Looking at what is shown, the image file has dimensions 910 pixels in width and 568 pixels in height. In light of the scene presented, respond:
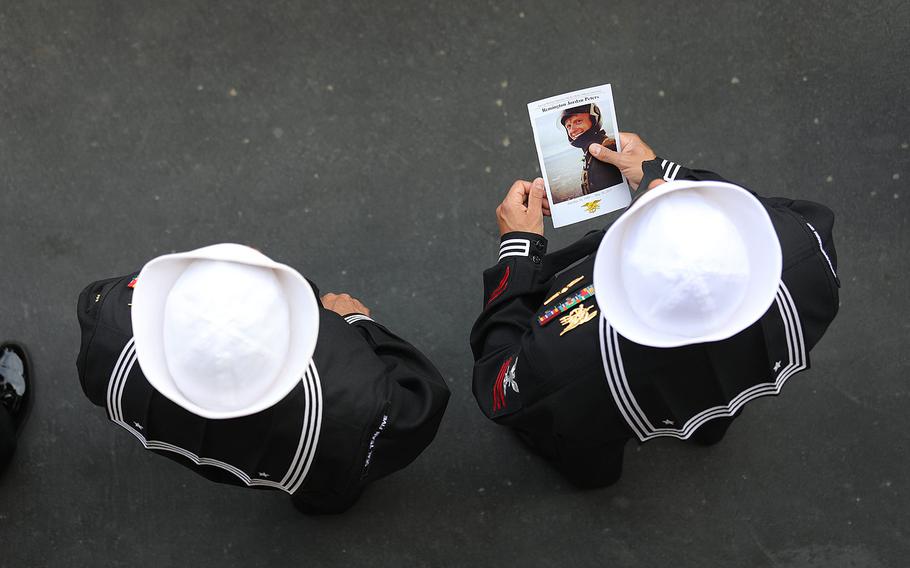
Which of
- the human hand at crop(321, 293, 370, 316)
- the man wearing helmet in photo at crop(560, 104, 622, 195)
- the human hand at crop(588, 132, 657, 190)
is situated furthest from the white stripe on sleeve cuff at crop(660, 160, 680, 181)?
the human hand at crop(321, 293, 370, 316)

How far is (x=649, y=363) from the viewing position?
1664 millimetres

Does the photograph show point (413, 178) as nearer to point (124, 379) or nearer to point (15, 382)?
point (124, 379)

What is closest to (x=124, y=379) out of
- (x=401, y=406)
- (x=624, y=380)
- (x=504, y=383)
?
(x=401, y=406)

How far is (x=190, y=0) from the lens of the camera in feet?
9.11

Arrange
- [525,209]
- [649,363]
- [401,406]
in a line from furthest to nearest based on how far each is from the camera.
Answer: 1. [525,209]
2. [401,406]
3. [649,363]

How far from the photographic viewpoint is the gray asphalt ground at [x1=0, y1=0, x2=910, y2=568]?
105 inches

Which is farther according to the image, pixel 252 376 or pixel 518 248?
pixel 518 248

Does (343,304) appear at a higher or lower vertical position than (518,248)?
lower

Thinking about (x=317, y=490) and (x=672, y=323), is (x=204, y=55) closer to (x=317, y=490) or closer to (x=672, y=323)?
(x=317, y=490)

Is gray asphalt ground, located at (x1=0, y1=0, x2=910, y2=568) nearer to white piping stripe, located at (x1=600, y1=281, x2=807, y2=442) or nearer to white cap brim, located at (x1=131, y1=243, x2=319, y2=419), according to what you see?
white piping stripe, located at (x1=600, y1=281, x2=807, y2=442)

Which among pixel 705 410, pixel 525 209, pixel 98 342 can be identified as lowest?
pixel 705 410

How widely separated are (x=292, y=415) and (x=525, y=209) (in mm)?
1041

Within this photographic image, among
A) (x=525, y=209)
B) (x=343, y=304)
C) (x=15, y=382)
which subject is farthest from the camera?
(x=15, y=382)

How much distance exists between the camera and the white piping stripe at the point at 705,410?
1683 mm
